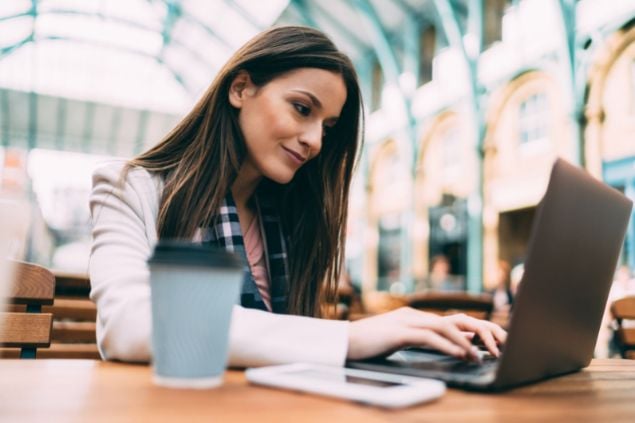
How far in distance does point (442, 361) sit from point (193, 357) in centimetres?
42

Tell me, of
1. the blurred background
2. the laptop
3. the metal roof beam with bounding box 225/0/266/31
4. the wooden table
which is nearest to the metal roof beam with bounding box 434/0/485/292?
the blurred background

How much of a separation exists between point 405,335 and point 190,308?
0.33 m

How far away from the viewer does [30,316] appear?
1.04m

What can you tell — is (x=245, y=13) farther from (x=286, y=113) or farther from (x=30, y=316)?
(x=30, y=316)

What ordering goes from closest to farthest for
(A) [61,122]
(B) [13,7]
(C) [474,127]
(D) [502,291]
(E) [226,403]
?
(E) [226,403] → (D) [502,291] → (C) [474,127] → (B) [13,7] → (A) [61,122]

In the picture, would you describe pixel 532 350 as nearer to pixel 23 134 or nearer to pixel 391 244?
pixel 391 244

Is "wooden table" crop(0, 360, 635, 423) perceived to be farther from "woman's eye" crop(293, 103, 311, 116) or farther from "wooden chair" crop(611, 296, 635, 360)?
"wooden chair" crop(611, 296, 635, 360)

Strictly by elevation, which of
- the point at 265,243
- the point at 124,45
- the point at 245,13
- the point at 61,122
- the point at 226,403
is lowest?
the point at 226,403

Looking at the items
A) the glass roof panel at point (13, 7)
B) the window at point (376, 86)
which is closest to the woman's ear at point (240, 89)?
the window at point (376, 86)

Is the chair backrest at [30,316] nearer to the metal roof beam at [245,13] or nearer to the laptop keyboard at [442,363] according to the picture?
the laptop keyboard at [442,363]

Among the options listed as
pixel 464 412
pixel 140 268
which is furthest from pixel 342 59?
pixel 464 412

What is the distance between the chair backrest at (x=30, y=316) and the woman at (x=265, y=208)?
0.21m

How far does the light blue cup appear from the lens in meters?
Result: 0.54

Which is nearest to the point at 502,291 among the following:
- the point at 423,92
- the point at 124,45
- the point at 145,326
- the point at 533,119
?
the point at 533,119
